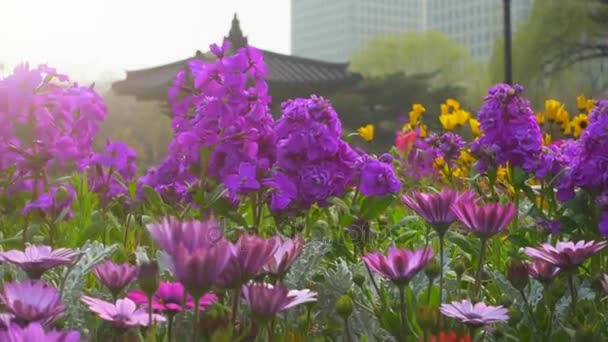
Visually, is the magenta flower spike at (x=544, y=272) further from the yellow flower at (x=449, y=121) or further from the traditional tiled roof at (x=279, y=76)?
the traditional tiled roof at (x=279, y=76)

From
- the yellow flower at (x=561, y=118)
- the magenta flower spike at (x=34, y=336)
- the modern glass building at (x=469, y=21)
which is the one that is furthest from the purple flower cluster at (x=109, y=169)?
the modern glass building at (x=469, y=21)

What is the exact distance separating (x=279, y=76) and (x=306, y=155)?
16.0m

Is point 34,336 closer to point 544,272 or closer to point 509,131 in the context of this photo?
point 544,272

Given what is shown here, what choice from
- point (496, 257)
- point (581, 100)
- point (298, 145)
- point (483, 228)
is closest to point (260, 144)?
point (298, 145)

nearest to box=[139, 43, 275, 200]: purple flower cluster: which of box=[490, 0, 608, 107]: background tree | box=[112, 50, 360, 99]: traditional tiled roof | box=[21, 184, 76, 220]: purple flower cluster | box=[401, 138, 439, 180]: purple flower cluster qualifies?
box=[21, 184, 76, 220]: purple flower cluster

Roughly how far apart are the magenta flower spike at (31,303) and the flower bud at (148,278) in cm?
9

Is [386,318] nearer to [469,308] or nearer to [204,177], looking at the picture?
[469,308]

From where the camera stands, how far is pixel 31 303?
920mm

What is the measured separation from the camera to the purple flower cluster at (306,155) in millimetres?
2166

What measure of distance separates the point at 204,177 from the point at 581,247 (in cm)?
114

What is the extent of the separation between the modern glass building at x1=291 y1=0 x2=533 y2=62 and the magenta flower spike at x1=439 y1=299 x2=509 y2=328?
92942mm

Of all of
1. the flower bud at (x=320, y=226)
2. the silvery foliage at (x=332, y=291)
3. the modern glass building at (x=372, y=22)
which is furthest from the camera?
the modern glass building at (x=372, y=22)

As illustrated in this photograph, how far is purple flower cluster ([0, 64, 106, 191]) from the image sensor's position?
7.82 feet

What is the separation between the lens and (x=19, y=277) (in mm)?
1619
